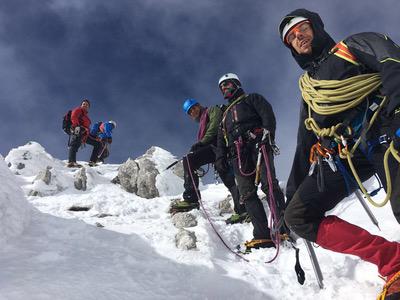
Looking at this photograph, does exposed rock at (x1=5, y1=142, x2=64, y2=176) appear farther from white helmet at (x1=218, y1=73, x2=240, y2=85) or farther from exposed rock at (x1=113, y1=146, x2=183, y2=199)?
white helmet at (x1=218, y1=73, x2=240, y2=85)

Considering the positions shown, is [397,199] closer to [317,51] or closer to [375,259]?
[375,259]

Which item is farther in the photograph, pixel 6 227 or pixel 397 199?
pixel 6 227

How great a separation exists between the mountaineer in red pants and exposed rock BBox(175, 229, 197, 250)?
1.99m

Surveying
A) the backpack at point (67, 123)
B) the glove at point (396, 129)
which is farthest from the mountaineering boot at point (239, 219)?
the backpack at point (67, 123)

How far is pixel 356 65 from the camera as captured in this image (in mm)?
2959

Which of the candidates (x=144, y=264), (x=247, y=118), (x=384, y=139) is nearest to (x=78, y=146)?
(x=247, y=118)

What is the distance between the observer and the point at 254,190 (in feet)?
19.3

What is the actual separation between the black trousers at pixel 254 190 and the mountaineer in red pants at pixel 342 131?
1.93m

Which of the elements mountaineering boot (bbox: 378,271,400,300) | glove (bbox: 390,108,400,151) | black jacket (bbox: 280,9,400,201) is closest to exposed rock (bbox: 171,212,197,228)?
black jacket (bbox: 280,9,400,201)

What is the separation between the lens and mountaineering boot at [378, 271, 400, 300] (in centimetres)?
253

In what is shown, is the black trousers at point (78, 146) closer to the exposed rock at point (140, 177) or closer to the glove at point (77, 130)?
the glove at point (77, 130)

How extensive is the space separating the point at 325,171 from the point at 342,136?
39cm

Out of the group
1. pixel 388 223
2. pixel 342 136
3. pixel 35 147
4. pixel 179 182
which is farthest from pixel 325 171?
pixel 35 147

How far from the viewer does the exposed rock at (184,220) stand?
652cm
